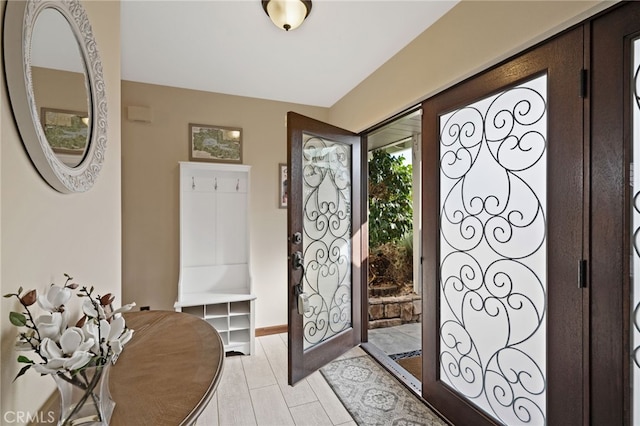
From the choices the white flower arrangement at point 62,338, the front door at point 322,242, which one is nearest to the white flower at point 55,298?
the white flower arrangement at point 62,338

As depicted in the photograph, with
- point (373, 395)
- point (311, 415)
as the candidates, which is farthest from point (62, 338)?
point (373, 395)

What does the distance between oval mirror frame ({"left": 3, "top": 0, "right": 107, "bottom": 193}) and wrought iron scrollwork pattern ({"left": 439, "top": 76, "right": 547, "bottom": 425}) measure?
71.9 inches

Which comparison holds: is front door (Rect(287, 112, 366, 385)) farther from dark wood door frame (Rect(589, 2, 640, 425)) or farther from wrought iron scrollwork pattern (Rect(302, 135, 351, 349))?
dark wood door frame (Rect(589, 2, 640, 425))

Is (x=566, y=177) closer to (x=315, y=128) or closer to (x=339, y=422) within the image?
(x=315, y=128)

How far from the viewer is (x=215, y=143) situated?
9.81 feet

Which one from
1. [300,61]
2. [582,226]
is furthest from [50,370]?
[300,61]

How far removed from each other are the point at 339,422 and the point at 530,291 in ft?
4.53

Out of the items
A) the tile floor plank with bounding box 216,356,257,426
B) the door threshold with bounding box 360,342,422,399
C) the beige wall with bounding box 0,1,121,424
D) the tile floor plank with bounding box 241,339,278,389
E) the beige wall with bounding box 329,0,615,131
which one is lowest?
the tile floor plank with bounding box 241,339,278,389

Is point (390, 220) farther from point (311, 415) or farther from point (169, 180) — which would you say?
point (169, 180)

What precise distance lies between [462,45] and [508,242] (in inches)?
44.7

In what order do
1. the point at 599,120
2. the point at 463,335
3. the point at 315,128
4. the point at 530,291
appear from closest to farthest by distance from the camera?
the point at 599,120
the point at 530,291
the point at 463,335
the point at 315,128

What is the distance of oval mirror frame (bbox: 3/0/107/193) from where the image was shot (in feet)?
2.12

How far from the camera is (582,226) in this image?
3.93 feet

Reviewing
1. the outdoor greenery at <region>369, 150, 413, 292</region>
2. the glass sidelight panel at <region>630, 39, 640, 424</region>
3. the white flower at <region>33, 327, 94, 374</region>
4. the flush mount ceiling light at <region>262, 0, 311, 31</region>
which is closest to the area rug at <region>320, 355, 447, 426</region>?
the glass sidelight panel at <region>630, 39, 640, 424</region>
